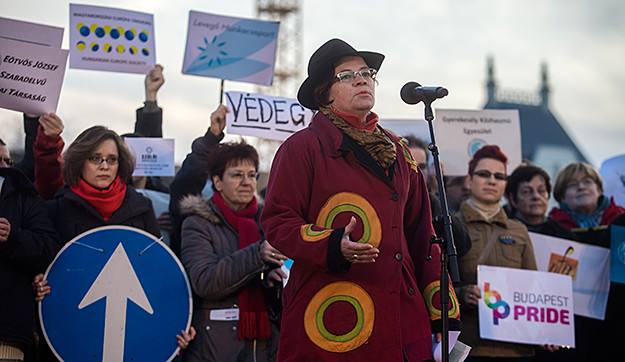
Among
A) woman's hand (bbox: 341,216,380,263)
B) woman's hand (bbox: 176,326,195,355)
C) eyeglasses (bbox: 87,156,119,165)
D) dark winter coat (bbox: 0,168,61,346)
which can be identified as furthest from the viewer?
eyeglasses (bbox: 87,156,119,165)

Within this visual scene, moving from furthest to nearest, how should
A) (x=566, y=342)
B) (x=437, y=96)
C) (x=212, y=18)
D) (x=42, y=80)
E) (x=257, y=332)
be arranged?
1. (x=212, y=18)
2. (x=566, y=342)
3. (x=42, y=80)
4. (x=257, y=332)
5. (x=437, y=96)

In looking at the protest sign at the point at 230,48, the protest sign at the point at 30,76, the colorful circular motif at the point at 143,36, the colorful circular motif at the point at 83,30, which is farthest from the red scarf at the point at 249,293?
the colorful circular motif at the point at 83,30

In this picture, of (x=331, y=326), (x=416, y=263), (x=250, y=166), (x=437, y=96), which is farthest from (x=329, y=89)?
(x=250, y=166)

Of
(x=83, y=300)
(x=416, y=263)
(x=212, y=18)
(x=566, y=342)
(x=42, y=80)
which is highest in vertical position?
(x=212, y=18)

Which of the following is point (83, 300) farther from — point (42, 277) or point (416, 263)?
point (416, 263)

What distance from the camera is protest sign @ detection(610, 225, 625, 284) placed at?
5806 mm

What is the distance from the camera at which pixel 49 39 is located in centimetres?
534

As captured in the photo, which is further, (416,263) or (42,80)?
(42,80)

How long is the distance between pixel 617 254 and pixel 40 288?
4.51 metres

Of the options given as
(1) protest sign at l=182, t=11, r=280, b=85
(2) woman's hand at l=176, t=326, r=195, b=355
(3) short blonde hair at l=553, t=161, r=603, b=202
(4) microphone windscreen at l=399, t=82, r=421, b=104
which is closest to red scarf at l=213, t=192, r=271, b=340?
(2) woman's hand at l=176, t=326, r=195, b=355

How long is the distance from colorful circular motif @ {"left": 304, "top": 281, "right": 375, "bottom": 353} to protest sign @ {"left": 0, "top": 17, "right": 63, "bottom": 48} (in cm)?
337

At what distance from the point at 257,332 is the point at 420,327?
5.39 ft

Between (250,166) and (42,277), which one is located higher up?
(250,166)

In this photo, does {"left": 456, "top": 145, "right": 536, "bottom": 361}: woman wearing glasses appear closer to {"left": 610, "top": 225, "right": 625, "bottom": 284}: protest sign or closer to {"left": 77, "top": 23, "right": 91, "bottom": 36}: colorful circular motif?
{"left": 610, "top": 225, "right": 625, "bottom": 284}: protest sign
